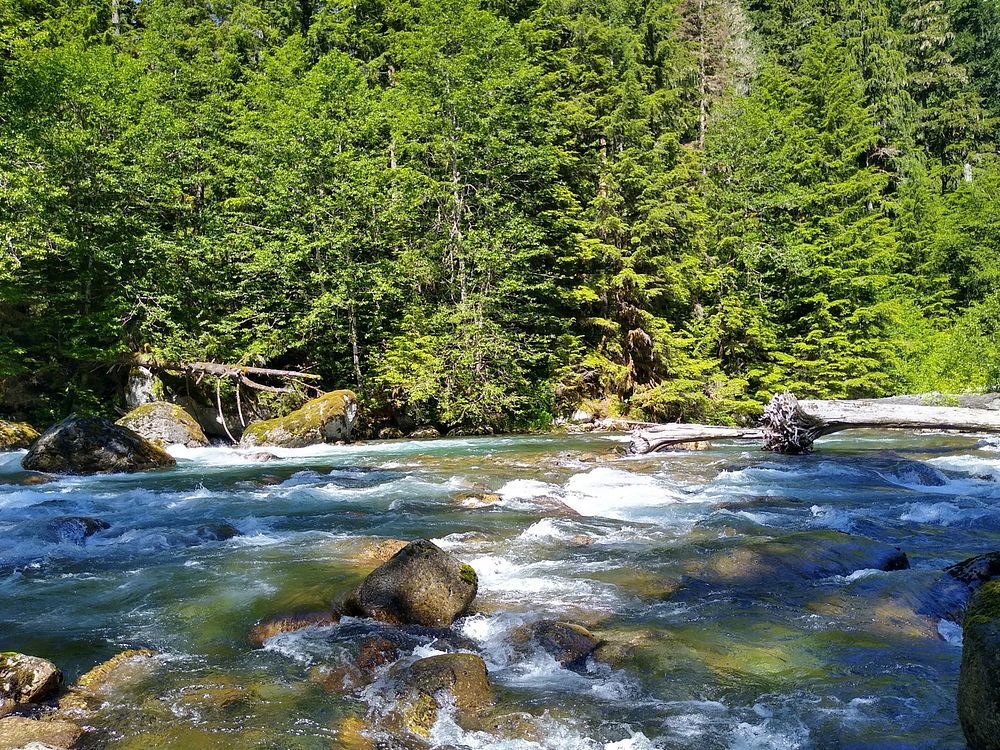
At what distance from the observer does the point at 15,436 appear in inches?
655

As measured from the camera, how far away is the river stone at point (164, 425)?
17.5 m

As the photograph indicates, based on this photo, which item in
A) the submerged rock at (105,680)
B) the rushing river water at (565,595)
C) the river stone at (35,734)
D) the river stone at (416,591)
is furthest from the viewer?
the river stone at (416,591)

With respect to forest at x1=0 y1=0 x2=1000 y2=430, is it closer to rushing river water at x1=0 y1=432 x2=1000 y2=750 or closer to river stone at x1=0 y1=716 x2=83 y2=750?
rushing river water at x1=0 y1=432 x2=1000 y2=750

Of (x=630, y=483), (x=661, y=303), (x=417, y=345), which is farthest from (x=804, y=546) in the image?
(x=661, y=303)

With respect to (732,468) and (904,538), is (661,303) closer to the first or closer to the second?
(732,468)

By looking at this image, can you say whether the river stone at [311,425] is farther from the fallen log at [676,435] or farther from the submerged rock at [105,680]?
the submerged rock at [105,680]

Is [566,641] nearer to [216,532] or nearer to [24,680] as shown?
[24,680]

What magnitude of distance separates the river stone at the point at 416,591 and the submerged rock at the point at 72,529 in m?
4.59

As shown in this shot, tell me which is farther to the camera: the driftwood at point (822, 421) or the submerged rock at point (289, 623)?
the driftwood at point (822, 421)

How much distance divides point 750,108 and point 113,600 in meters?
28.7

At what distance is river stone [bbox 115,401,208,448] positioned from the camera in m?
17.5

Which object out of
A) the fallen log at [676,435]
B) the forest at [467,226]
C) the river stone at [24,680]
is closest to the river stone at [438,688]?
the river stone at [24,680]

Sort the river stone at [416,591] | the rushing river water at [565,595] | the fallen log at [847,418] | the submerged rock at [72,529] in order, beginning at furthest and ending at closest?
the fallen log at [847,418] → the submerged rock at [72,529] → the river stone at [416,591] → the rushing river water at [565,595]

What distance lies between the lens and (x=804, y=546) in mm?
7207
